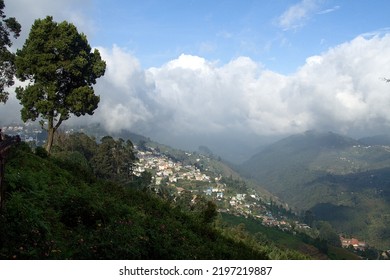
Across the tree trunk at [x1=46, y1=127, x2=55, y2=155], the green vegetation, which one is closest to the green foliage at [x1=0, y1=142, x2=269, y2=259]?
the green vegetation

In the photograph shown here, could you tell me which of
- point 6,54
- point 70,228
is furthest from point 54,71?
point 70,228

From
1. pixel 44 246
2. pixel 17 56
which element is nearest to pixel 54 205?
pixel 44 246

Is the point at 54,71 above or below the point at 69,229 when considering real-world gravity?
above

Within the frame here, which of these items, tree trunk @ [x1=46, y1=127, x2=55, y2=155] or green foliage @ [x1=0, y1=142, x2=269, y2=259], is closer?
green foliage @ [x1=0, y1=142, x2=269, y2=259]

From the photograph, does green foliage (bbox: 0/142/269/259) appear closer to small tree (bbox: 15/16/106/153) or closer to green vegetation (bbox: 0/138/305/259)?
green vegetation (bbox: 0/138/305/259)

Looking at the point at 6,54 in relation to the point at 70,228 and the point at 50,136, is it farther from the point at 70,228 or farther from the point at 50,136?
the point at 70,228

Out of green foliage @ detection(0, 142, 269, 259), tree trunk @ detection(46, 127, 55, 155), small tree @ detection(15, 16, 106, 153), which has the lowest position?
green foliage @ detection(0, 142, 269, 259)
